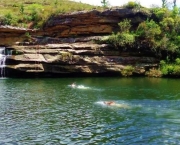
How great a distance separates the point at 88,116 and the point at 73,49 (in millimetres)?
34266

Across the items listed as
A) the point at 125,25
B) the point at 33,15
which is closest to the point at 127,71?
the point at 125,25

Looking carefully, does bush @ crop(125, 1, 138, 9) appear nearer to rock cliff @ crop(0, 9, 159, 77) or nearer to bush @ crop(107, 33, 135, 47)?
rock cliff @ crop(0, 9, 159, 77)

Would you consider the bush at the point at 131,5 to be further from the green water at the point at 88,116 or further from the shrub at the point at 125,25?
the green water at the point at 88,116

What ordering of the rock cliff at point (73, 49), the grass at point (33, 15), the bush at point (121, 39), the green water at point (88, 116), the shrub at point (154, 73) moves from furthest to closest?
the grass at point (33, 15), the bush at point (121, 39), the shrub at point (154, 73), the rock cliff at point (73, 49), the green water at point (88, 116)

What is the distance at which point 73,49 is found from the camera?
62.5 m

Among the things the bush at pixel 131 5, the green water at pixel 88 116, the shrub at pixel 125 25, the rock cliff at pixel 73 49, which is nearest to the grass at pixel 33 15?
the rock cliff at pixel 73 49

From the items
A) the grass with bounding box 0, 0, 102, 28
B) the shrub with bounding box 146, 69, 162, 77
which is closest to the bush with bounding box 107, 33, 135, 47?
the shrub with bounding box 146, 69, 162, 77

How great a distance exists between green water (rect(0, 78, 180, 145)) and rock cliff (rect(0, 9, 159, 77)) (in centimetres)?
1392

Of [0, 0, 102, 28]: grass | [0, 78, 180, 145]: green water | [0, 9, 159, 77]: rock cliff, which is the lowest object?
[0, 78, 180, 145]: green water

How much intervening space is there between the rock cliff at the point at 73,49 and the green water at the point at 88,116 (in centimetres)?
1392

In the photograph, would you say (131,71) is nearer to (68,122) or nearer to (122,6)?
(122,6)

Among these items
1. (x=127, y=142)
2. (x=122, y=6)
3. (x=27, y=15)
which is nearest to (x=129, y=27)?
(x=122, y=6)

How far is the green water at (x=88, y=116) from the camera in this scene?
22.9 m

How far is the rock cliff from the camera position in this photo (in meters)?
60.1
